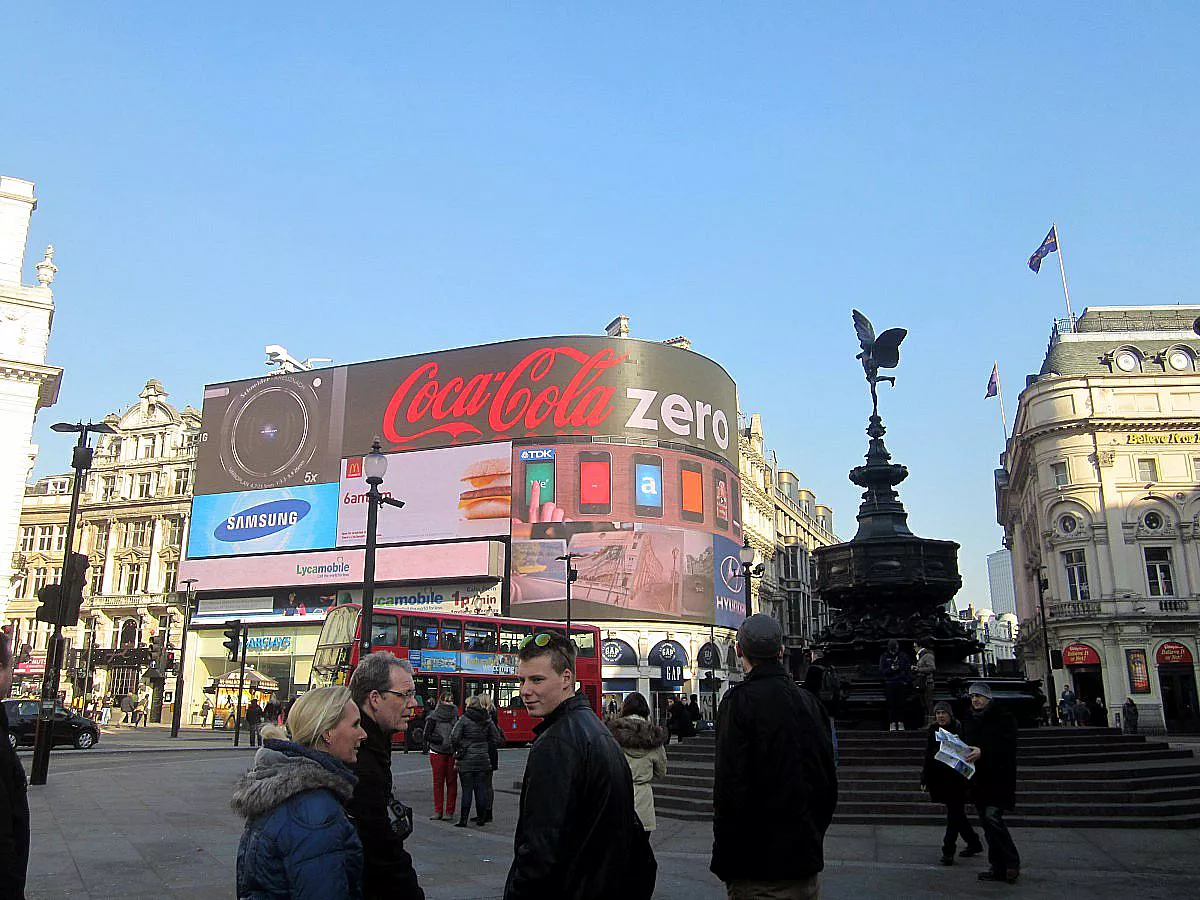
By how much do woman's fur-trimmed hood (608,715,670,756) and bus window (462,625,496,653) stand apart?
2390 centimetres

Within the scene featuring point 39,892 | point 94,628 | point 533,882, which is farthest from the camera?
point 94,628

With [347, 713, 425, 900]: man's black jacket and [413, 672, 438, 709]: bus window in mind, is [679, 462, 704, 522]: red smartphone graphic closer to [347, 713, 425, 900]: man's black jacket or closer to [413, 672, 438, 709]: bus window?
[413, 672, 438, 709]: bus window

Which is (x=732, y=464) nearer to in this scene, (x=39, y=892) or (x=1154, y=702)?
(x=1154, y=702)

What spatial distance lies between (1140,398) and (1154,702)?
50.7 feet

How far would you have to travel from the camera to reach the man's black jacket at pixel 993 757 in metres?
8.47

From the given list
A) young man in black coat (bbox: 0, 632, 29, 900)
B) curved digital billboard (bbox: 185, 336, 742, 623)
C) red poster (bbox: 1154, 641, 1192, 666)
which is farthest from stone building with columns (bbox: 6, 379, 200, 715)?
young man in black coat (bbox: 0, 632, 29, 900)

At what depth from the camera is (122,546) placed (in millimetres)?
66750

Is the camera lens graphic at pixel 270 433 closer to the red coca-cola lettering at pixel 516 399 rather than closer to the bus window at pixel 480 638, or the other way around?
the red coca-cola lettering at pixel 516 399

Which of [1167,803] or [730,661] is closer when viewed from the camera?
[1167,803]

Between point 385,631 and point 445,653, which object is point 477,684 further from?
point 385,631

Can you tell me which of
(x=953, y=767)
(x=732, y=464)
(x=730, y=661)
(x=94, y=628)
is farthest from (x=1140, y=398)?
(x=94, y=628)

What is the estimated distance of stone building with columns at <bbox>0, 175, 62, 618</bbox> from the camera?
41719 millimetres

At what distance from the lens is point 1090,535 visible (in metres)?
48.8

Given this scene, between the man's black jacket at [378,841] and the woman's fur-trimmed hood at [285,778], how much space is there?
596 mm
